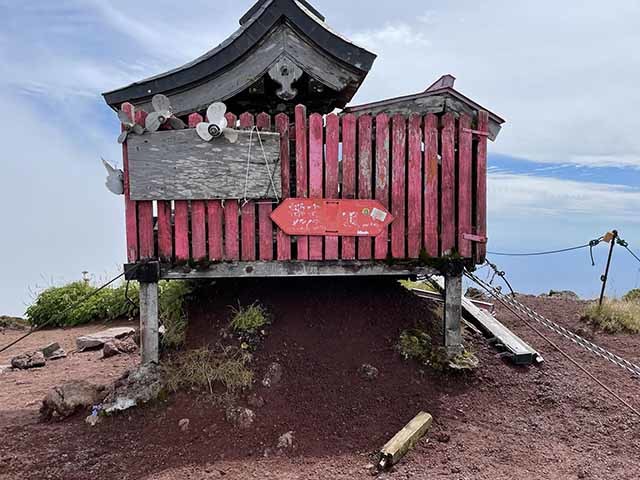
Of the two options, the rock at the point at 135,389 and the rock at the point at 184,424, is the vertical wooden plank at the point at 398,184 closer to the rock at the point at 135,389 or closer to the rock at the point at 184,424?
the rock at the point at 184,424

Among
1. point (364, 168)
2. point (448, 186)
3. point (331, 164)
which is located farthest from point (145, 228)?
point (448, 186)

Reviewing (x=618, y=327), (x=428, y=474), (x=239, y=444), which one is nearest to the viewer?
(x=428, y=474)

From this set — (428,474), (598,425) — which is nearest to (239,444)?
(428,474)

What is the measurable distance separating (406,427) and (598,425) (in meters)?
1.88

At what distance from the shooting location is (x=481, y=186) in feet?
16.7

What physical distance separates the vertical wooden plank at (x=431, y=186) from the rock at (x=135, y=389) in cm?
309

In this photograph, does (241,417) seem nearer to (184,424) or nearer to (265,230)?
(184,424)

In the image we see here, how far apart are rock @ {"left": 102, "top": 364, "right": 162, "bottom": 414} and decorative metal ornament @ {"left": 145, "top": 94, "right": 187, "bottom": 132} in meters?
2.42

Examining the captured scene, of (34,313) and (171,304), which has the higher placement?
(171,304)

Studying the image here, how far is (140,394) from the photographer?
4.52m

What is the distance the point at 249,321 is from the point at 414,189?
2.25 m

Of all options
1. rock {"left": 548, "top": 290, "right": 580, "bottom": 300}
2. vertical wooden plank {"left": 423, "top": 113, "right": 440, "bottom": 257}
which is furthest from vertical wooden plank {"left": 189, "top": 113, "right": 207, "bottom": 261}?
rock {"left": 548, "top": 290, "right": 580, "bottom": 300}

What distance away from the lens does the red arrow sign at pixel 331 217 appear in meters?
4.75

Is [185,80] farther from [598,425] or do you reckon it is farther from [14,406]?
[598,425]
